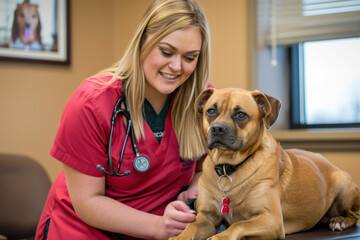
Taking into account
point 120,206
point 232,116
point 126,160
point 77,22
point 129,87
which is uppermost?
point 77,22

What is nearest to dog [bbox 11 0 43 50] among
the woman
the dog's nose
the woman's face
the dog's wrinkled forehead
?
the woman

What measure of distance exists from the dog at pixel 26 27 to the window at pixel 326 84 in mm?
1752

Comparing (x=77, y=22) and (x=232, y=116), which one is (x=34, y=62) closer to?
(x=77, y=22)

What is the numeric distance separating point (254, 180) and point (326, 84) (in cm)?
169

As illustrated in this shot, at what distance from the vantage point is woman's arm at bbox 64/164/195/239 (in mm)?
1276

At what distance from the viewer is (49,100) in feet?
9.78

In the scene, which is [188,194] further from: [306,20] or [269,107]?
[306,20]

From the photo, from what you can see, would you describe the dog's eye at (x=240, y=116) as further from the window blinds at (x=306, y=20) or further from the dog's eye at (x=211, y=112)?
the window blinds at (x=306, y=20)

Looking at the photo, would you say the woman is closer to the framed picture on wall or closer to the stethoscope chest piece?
the stethoscope chest piece

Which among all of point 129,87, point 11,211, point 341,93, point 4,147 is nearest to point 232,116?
point 129,87

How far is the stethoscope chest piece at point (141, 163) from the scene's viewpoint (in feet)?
4.34

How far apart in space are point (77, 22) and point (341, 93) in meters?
1.93

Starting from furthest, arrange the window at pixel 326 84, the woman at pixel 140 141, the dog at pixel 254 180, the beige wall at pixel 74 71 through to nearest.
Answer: the beige wall at pixel 74 71, the window at pixel 326 84, the woman at pixel 140 141, the dog at pixel 254 180

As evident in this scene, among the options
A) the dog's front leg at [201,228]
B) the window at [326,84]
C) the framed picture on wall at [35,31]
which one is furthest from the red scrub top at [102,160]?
the framed picture on wall at [35,31]
